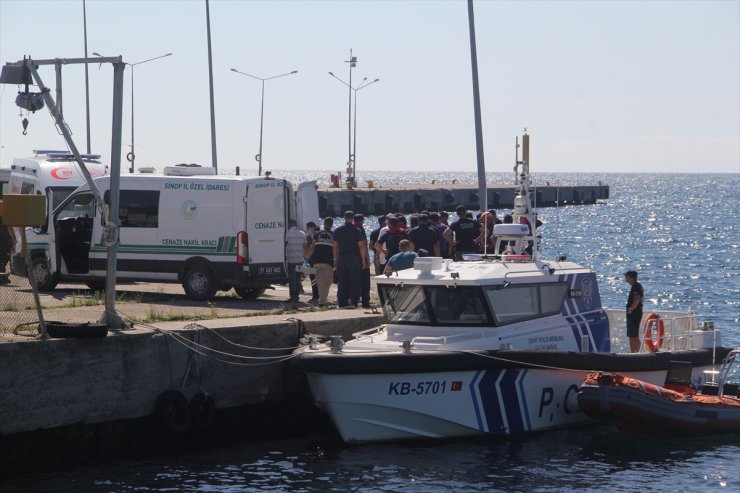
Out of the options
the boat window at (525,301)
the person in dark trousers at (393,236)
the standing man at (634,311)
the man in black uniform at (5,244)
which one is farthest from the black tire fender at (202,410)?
the man in black uniform at (5,244)

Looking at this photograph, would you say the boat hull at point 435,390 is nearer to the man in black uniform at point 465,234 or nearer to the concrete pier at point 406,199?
the man in black uniform at point 465,234

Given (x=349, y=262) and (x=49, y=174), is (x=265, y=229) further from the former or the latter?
(x=49, y=174)

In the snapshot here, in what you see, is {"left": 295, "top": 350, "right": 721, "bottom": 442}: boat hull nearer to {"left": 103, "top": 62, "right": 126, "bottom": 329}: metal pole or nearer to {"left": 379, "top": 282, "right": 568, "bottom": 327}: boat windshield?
{"left": 379, "top": 282, "right": 568, "bottom": 327}: boat windshield

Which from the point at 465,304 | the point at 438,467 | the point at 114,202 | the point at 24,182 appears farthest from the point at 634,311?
the point at 24,182

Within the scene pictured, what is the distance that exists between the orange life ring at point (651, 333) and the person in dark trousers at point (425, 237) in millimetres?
4098

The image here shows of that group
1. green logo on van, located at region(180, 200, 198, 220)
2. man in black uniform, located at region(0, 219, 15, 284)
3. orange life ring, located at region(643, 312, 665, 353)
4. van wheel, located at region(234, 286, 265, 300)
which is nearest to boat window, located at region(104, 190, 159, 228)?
green logo on van, located at region(180, 200, 198, 220)

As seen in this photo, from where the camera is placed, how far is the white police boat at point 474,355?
1500 centimetres

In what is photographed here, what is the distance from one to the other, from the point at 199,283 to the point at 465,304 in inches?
246

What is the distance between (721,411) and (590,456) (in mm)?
2126

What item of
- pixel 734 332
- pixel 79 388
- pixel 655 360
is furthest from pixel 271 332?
pixel 734 332

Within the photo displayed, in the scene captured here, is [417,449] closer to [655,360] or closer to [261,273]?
[655,360]

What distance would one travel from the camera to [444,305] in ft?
51.7

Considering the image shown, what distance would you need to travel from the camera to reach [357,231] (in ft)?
64.2

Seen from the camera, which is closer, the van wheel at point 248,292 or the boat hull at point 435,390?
the boat hull at point 435,390
